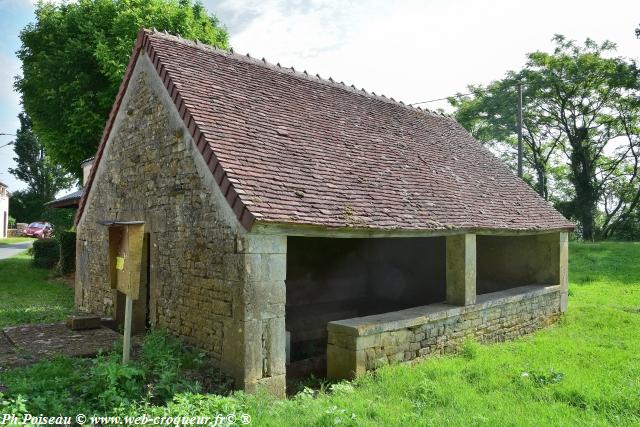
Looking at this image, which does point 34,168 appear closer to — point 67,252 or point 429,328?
point 67,252

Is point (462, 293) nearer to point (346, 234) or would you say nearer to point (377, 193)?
point (377, 193)

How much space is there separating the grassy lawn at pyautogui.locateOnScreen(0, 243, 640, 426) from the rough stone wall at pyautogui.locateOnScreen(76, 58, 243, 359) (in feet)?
2.96

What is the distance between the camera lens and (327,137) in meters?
8.19

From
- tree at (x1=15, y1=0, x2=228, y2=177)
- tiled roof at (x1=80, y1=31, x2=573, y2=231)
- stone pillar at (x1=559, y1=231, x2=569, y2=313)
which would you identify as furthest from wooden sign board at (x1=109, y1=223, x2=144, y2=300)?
tree at (x1=15, y1=0, x2=228, y2=177)

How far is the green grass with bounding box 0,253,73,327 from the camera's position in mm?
9719

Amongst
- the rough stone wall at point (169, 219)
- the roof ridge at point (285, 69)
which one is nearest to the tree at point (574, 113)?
the roof ridge at point (285, 69)

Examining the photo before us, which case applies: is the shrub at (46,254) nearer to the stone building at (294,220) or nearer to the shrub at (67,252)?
the shrub at (67,252)

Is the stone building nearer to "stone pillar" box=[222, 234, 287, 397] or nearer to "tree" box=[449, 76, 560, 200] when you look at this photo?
"stone pillar" box=[222, 234, 287, 397]

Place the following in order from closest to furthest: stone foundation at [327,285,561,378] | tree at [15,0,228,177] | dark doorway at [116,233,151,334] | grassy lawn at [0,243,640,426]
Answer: grassy lawn at [0,243,640,426], stone foundation at [327,285,561,378], dark doorway at [116,233,151,334], tree at [15,0,228,177]

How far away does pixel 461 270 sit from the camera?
8094 millimetres

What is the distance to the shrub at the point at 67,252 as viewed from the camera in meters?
16.1

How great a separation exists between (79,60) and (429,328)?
15.3 meters

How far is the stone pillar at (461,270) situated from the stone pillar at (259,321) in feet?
12.2

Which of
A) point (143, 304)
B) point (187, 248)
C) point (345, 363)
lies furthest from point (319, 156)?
point (143, 304)
